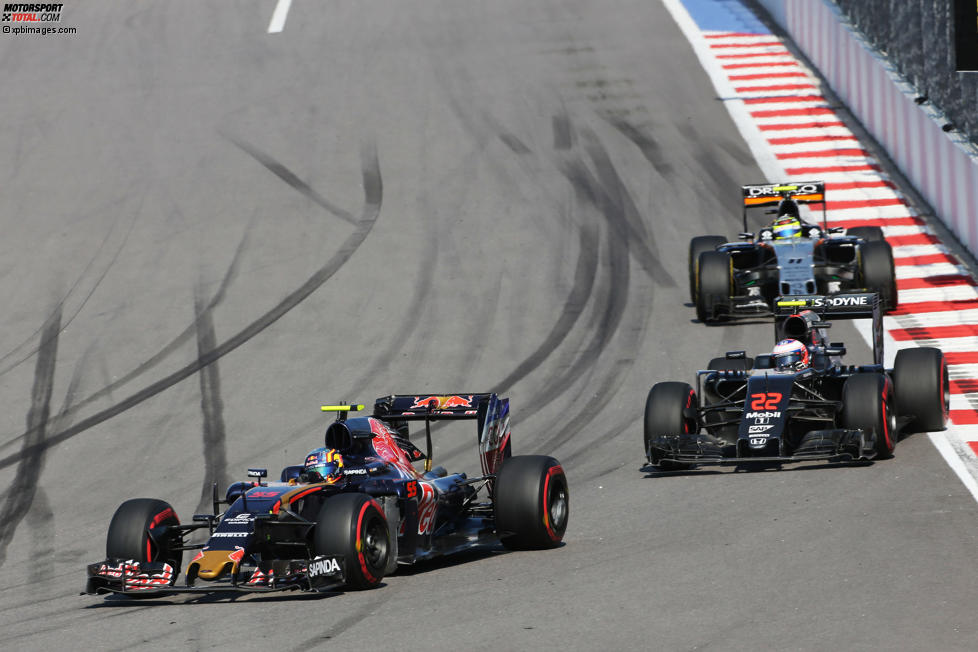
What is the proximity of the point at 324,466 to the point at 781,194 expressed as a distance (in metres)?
11.3

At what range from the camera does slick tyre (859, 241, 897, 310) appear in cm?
1973

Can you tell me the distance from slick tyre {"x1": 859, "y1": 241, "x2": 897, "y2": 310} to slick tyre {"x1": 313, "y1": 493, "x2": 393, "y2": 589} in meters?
11.0

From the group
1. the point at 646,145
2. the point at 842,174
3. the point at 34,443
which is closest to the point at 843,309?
the point at 34,443

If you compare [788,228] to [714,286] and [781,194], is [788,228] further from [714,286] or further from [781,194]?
[714,286]

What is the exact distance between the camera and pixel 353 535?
406 inches

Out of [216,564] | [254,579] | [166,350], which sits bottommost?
[254,579]

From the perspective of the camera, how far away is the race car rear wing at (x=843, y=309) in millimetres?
15594

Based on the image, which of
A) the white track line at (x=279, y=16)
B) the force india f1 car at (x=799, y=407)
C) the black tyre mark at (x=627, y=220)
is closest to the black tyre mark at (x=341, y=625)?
the force india f1 car at (x=799, y=407)

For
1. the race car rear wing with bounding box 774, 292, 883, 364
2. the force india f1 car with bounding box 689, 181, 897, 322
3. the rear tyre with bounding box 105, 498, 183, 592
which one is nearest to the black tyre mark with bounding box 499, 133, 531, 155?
the force india f1 car with bounding box 689, 181, 897, 322

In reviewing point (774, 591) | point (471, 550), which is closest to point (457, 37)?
point (471, 550)

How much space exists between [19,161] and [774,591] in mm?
22790

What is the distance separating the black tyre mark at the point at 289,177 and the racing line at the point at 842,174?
7731mm

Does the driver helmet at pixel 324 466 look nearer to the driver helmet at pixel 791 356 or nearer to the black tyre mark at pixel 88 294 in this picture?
the driver helmet at pixel 791 356

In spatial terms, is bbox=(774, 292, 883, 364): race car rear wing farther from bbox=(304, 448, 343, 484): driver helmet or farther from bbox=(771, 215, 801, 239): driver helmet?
bbox=(304, 448, 343, 484): driver helmet
